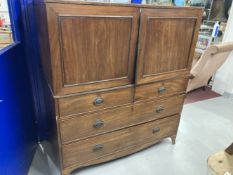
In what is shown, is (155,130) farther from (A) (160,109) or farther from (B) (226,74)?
(B) (226,74)

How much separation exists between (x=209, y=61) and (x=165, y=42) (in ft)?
5.03

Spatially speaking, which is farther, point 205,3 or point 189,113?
point 205,3

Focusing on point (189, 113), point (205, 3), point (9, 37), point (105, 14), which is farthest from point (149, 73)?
point (205, 3)

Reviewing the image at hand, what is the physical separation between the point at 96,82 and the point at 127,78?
0.24 metres

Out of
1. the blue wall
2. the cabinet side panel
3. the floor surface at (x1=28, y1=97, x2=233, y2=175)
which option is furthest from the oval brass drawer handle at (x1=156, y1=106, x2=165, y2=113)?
the blue wall

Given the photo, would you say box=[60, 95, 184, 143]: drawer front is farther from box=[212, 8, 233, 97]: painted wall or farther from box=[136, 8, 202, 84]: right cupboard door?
box=[212, 8, 233, 97]: painted wall

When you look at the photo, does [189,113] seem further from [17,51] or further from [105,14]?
[17,51]

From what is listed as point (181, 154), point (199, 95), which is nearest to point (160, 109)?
point (181, 154)

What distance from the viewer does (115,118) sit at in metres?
1.50

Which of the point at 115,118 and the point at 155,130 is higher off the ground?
the point at 115,118

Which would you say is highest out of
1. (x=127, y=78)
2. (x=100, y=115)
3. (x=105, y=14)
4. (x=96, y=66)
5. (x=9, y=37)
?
(x=105, y=14)

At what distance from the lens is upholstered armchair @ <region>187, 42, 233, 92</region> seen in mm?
2513

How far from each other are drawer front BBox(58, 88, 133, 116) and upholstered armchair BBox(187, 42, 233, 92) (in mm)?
1630

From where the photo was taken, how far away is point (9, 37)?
1445 millimetres
